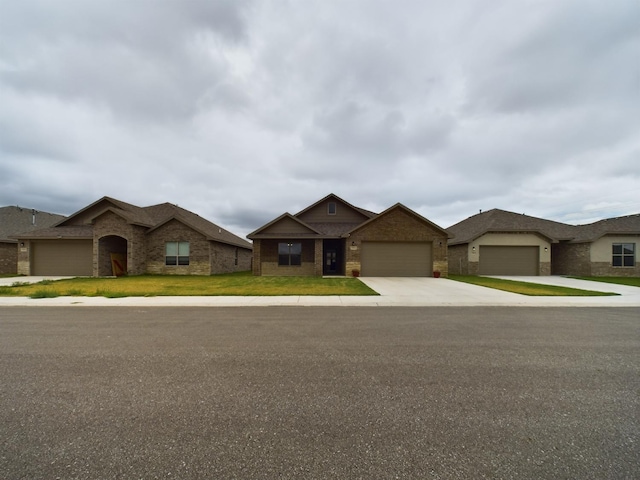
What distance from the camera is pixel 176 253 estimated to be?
23.9 m

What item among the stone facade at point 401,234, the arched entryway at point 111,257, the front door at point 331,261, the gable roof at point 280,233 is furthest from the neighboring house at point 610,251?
the arched entryway at point 111,257

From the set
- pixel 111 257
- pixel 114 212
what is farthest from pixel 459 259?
pixel 111 257

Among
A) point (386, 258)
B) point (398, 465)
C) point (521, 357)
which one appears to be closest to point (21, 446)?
point (398, 465)

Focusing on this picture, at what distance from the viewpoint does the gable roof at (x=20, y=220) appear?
2589cm

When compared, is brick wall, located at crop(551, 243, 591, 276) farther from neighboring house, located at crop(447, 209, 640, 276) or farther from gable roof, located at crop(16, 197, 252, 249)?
gable roof, located at crop(16, 197, 252, 249)

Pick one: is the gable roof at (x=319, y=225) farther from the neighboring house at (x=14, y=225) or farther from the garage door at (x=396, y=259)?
the neighboring house at (x=14, y=225)

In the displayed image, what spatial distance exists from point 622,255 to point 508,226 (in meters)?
8.70

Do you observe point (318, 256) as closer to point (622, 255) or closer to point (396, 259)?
point (396, 259)

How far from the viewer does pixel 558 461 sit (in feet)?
8.37

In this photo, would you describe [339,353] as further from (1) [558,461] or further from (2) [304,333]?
(1) [558,461]

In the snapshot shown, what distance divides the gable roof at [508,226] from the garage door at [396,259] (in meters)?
4.84

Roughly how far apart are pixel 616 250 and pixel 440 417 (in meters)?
30.5

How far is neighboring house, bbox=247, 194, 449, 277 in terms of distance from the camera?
2220cm

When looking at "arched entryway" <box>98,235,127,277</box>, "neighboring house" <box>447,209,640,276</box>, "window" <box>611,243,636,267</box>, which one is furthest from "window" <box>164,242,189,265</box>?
"window" <box>611,243,636,267</box>
